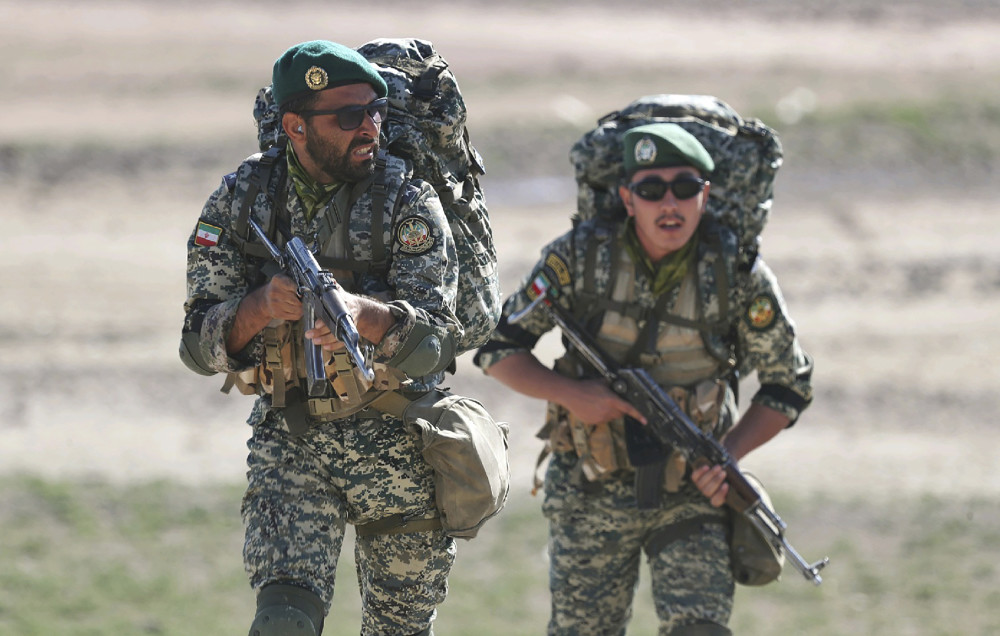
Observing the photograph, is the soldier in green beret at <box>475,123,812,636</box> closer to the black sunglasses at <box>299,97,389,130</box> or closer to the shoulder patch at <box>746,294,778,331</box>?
the shoulder patch at <box>746,294,778,331</box>

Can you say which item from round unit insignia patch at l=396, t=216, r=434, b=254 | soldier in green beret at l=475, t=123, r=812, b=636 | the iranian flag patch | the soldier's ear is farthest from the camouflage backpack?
the iranian flag patch

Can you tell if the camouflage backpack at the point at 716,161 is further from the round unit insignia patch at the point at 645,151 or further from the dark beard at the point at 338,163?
the dark beard at the point at 338,163

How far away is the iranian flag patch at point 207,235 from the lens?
16.6ft

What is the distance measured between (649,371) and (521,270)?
10.3m

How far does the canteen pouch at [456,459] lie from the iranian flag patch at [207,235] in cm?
86

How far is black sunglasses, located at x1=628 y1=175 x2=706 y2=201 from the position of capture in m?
6.25

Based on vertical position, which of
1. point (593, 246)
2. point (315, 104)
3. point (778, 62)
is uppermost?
point (778, 62)

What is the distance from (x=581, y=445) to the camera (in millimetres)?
6504

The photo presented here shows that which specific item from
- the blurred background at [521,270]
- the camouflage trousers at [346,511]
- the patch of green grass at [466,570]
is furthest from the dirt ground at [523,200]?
the camouflage trousers at [346,511]

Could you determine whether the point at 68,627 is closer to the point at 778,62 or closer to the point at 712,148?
the point at 712,148

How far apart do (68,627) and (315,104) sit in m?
5.03

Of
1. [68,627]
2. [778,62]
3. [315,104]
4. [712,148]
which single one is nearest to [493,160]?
[778,62]

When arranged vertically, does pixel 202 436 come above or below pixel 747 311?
above

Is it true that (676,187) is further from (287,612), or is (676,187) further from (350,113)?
(287,612)
